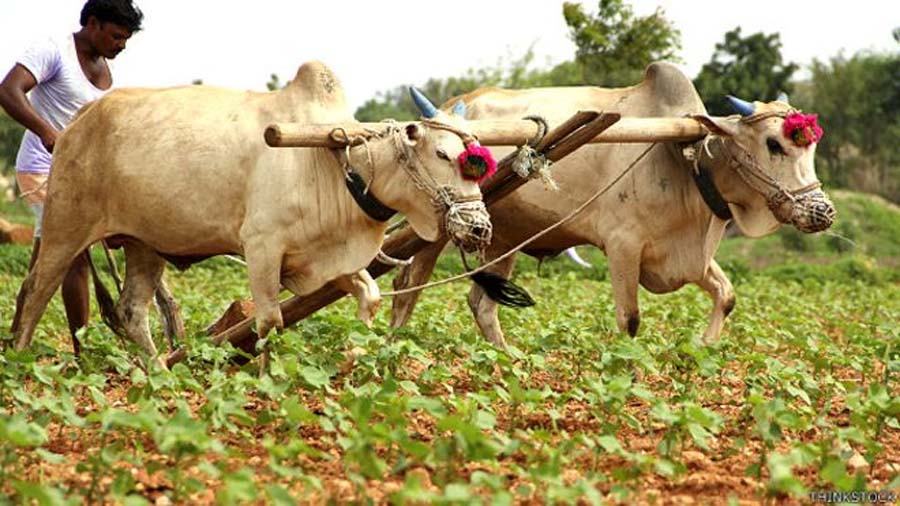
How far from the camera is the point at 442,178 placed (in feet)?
18.4

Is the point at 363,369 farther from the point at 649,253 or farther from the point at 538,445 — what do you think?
the point at 649,253

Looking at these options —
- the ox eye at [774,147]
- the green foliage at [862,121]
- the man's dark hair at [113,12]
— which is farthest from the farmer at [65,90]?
the green foliage at [862,121]

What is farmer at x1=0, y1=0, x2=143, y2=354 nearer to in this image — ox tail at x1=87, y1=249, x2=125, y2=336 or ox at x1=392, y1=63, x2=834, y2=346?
ox tail at x1=87, y1=249, x2=125, y2=336

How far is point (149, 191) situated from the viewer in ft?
20.2

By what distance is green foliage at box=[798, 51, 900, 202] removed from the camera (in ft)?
126

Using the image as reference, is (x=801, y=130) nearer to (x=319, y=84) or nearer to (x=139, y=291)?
(x=319, y=84)

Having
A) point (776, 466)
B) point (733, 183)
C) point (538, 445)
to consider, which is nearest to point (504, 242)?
point (733, 183)

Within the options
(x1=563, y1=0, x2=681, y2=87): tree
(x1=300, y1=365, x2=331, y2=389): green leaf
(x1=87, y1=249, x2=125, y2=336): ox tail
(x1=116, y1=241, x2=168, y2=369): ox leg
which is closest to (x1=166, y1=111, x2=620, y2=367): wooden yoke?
(x1=116, y1=241, x2=168, y2=369): ox leg

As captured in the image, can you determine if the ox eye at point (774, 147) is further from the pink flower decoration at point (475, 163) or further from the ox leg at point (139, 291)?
the ox leg at point (139, 291)

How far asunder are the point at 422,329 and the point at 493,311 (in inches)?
34.6

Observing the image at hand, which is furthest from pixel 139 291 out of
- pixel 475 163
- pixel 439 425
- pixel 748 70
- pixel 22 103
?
pixel 748 70

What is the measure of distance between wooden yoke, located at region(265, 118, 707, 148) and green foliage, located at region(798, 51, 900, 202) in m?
32.3

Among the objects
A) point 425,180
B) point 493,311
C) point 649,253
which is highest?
point 425,180

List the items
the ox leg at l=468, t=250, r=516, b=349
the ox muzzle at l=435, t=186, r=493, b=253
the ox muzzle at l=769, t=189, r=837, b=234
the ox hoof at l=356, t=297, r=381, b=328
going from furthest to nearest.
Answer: the ox leg at l=468, t=250, r=516, b=349, the ox muzzle at l=769, t=189, r=837, b=234, the ox hoof at l=356, t=297, r=381, b=328, the ox muzzle at l=435, t=186, r=493, b=253
